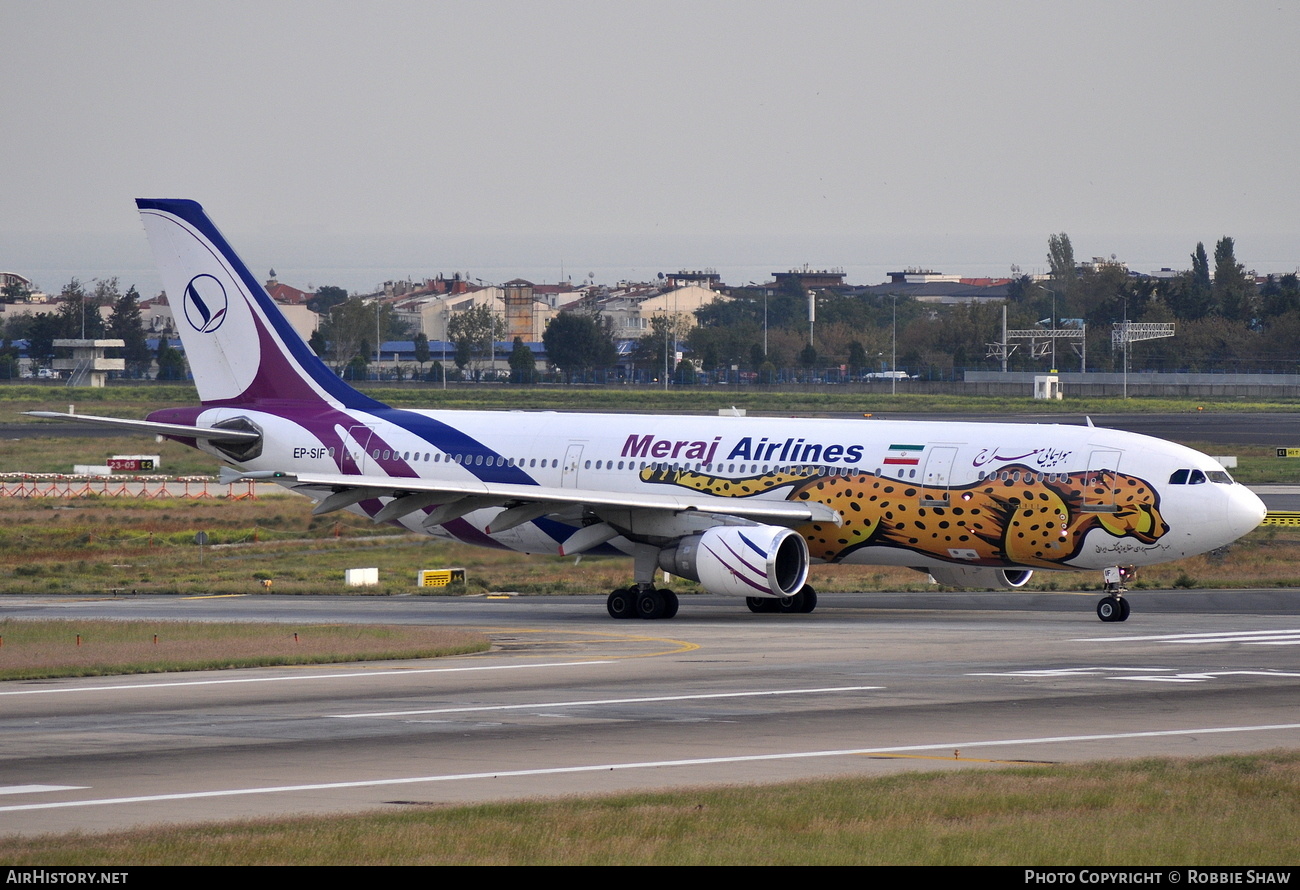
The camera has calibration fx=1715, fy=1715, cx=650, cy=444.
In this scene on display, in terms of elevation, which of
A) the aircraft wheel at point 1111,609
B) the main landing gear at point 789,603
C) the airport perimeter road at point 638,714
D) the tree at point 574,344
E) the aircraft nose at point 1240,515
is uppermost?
the tree at point 574,344

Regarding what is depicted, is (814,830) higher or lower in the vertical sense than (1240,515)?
lower

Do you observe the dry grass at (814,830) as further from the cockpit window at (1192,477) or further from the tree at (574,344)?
the tree at (574,344)

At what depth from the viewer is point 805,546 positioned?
3662cm

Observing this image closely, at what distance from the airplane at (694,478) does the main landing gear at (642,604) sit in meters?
0.05

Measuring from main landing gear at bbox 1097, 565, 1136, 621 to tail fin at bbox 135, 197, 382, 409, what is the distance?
766 inches

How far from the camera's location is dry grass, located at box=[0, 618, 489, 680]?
2831 cm

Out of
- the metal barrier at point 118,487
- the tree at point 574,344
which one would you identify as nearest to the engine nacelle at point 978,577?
the metal barrier at point 118,487

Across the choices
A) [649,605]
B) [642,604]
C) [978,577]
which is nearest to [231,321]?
[642,604]

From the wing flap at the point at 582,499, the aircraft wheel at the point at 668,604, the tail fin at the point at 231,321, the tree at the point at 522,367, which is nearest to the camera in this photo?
the wing flap at the point at 582,499

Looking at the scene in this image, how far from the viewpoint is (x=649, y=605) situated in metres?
38.0

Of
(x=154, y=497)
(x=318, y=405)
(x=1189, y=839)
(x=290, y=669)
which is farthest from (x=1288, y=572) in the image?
(x=154, y=497)

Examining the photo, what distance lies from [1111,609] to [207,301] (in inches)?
952

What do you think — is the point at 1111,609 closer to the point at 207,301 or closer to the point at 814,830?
the point at 814,830

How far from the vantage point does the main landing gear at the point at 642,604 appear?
38.0 m
